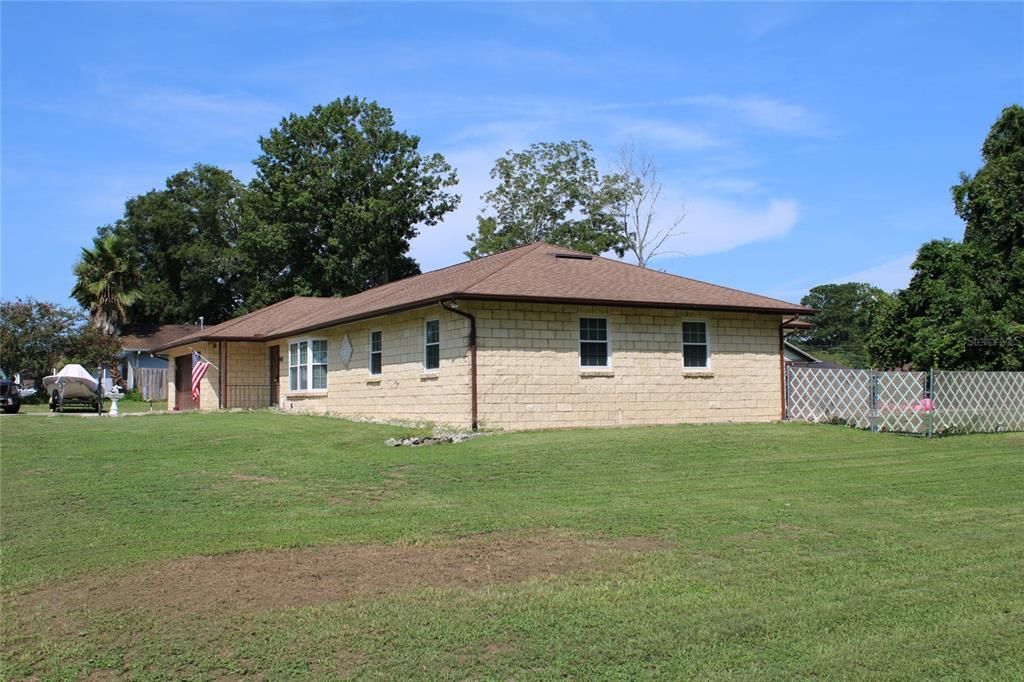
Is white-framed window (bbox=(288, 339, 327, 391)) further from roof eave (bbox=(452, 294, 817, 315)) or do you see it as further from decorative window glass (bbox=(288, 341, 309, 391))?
roof eave (bbox=(452, 294, 817, 315))

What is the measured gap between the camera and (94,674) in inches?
212

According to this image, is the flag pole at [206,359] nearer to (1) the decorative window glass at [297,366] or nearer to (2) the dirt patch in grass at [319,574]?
(1) the decorative window glass at [297,366]

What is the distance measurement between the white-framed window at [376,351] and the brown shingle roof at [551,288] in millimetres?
765

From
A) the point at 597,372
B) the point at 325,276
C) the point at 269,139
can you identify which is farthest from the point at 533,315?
the point at 269,139

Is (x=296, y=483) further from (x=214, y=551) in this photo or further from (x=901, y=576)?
(x=901, y=576)

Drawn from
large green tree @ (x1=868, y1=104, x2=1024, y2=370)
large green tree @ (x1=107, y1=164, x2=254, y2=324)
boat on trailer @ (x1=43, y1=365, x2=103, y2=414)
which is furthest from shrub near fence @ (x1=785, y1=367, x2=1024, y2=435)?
large green tree @ (x1=107, y1=164, x2=254, y2=324)

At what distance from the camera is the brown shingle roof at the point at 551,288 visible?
65.9 feet

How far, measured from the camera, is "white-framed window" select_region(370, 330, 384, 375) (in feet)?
78.6

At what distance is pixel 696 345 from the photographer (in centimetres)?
2216

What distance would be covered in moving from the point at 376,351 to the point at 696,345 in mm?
8488

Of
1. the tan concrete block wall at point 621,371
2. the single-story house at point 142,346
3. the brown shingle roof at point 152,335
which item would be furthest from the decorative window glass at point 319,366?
the brown shingle roof at point 152,335

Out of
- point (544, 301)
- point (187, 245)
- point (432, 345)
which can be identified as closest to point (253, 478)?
point (432, 345)

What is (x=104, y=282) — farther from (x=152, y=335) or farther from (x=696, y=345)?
(x=696, y=345)

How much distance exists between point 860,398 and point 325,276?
3301 centimetres
